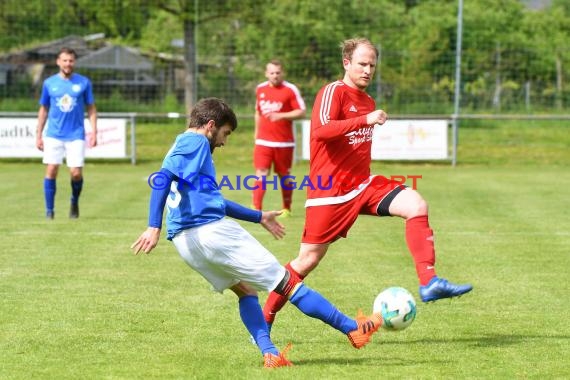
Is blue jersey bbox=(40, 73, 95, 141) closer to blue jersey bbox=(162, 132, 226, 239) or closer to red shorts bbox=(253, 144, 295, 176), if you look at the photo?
red shorts bbox=(253, 144, 295, 176)

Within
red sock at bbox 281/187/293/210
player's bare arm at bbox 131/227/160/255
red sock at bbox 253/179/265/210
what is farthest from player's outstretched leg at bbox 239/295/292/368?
red sock at bbox 281/187/293/210

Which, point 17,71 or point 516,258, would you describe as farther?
point 17,71

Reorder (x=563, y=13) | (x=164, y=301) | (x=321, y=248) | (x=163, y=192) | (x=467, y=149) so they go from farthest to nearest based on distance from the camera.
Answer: (x=563, y=13) < (x=467, y=149) < (x=164, y=301) < (x=321, y=248) < (x=163, y=192)

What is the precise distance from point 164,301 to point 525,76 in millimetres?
20134

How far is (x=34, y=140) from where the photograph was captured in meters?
22.3

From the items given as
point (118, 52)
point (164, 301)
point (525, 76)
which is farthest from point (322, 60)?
point (164, 301)

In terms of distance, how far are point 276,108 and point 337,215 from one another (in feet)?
24.2

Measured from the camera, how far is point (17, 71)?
26.3 metres

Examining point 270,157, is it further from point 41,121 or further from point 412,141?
point 412,141

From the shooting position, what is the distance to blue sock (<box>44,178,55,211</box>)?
1246 cm

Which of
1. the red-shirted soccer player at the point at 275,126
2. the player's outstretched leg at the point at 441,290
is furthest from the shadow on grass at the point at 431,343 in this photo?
the red-shirted soccer player at the point at 275,126

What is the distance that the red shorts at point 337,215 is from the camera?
639 cm

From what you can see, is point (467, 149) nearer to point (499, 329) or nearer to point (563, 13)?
point (563, 13)

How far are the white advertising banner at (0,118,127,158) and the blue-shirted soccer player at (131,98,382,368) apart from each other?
16.9 m
